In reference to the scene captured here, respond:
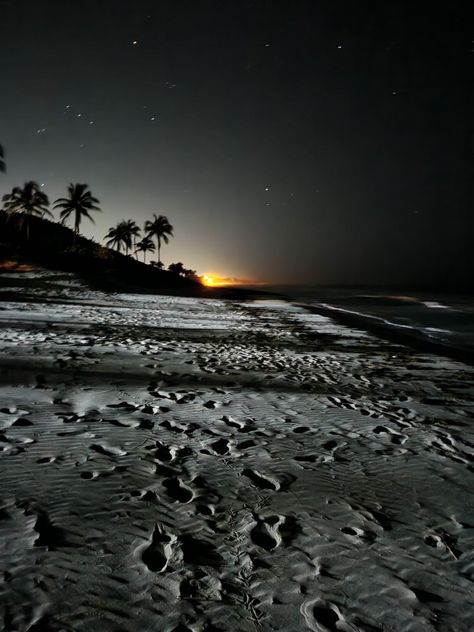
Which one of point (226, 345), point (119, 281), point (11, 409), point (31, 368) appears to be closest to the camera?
point (11, 409)

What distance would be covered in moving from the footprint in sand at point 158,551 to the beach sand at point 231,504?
0.01 metres

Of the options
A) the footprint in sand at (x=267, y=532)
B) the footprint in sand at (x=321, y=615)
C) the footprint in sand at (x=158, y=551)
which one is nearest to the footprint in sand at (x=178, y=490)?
the footprint in sand at (x=158, y=551)

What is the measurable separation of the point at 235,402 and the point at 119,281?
35.8 m

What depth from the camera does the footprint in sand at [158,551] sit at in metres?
2.37

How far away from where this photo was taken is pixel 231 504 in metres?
3.08

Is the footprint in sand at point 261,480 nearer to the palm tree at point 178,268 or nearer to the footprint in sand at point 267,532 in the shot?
the footprint in sand at point 267,532

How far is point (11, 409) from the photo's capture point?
4848mm

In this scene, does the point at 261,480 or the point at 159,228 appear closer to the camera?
the point at 261,480

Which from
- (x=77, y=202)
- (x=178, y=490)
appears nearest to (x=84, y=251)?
(x=77, y=202)

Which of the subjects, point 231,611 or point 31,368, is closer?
point 231,611

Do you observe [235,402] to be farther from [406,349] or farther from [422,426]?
[406,349]

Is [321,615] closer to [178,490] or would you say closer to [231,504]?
[231,504]

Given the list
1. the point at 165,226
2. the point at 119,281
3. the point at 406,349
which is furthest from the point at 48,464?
the point at 165,226

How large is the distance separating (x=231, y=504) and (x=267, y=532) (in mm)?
418
